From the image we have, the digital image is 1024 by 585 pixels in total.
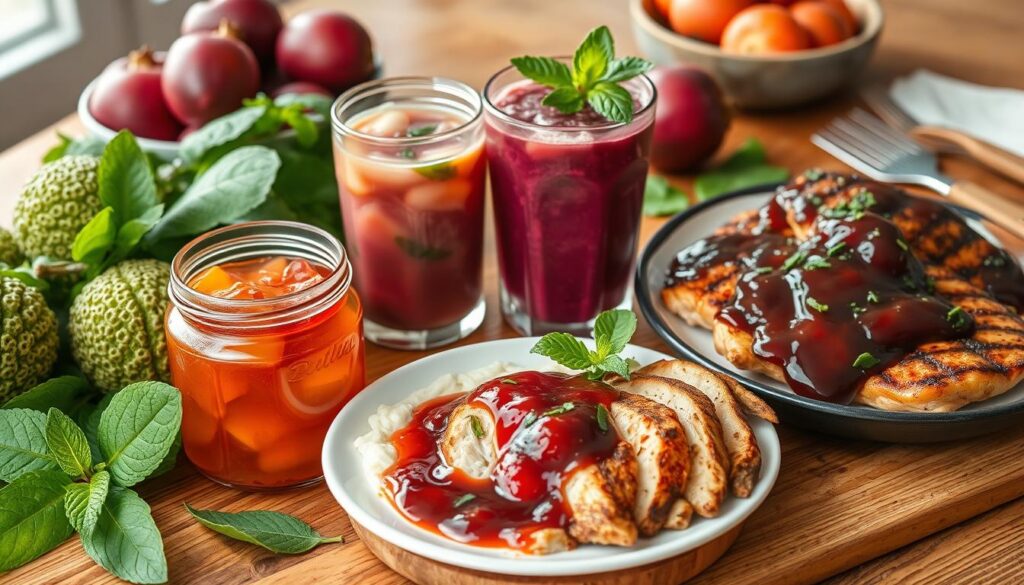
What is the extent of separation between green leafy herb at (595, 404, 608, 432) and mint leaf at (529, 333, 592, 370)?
18 centimetres

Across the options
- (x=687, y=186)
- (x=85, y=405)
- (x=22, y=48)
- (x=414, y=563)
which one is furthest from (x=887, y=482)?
(x=22, y=48)

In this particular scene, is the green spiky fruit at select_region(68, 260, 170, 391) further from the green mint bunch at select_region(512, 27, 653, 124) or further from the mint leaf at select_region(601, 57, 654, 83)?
the mint leaf at select_region(601, 57, 654, 83)

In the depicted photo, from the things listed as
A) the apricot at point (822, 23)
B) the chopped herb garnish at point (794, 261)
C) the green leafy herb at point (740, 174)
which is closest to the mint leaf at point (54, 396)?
the chopped herb garnish at point (794, 261)

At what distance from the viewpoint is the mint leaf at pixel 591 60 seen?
1956 millimetres

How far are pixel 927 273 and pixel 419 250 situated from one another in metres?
0.96

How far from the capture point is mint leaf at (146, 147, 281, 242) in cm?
202

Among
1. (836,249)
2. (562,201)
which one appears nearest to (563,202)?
(562,201)

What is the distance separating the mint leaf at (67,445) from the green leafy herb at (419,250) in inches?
25.7

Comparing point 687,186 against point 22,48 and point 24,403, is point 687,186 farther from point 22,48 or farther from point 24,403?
point 22,48

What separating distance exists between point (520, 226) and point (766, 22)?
120 centimetres

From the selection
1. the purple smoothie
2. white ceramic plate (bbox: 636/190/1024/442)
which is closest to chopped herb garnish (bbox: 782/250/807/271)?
white ceramic plate (bbox: 636/190/1024/442)

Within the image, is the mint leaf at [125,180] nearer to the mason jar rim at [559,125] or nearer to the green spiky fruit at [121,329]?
the green spiky fruit at [121,329]

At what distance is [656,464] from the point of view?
4.94ft

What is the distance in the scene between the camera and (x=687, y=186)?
2742 mm
